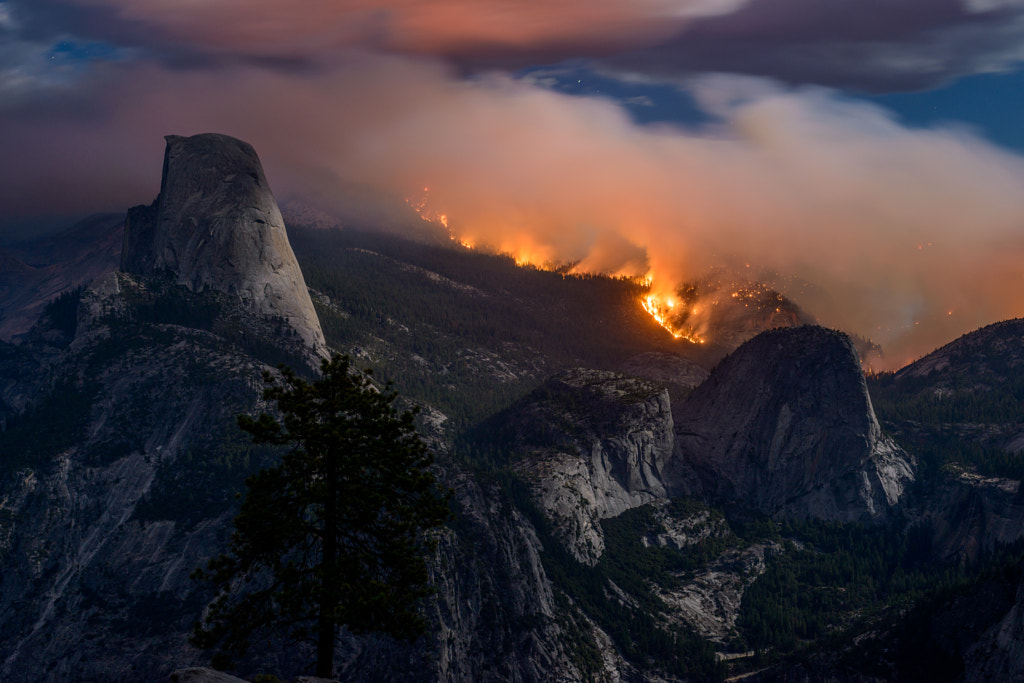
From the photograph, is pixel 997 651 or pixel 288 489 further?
pixel 997 651

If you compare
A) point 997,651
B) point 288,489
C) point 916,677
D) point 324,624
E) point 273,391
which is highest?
point 273,391

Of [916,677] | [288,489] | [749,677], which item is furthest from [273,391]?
[749,677]

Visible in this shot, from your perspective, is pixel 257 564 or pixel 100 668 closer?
pixel 257 564

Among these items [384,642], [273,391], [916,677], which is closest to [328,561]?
[273,391]

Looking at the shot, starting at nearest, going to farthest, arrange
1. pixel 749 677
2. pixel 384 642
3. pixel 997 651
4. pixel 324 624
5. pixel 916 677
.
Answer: pixel 324 624 → pixel 997 651 → pixel 916 677 → pixel 384 642 → pixel 749 677

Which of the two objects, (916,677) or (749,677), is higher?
(916,677)

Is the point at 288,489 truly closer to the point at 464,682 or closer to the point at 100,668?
the point at 464,682

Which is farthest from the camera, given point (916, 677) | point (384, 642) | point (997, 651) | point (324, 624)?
point (384, 642)

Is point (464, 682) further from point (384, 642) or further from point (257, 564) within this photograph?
point (257, 564)

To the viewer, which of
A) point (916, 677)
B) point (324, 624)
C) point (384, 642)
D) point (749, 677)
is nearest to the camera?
point (324, 624)
